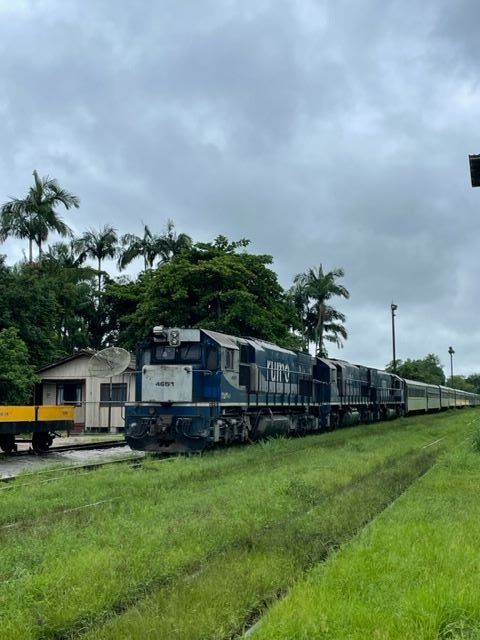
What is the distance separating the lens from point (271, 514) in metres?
9.38

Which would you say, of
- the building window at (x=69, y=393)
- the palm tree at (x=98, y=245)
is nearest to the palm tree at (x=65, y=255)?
the palm tree at (x=98, y=245)

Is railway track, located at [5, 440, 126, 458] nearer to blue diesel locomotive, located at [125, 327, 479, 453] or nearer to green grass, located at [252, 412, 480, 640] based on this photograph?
blue diesel locomotive, located at [125, 327, 479, 453]

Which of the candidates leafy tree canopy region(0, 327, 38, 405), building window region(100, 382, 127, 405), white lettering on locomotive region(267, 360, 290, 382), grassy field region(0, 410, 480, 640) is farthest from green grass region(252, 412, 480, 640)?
building window region(100, 382, 127, 405)

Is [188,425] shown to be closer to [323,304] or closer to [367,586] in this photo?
[367,586]

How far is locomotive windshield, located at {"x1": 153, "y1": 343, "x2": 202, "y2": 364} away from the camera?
65.0 ft

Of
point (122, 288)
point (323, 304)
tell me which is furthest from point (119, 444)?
point (323, 304)

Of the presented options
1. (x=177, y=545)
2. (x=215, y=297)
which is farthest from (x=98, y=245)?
(x=177, y=545)

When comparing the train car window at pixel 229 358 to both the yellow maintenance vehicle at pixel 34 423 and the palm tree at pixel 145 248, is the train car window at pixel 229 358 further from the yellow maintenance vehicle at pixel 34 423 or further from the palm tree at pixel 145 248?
the palm tree at pixel 145 248

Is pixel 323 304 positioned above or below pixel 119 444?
above

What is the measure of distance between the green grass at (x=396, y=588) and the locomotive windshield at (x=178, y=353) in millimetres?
11491

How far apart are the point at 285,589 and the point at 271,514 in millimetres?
3317

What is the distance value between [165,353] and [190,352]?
767mm

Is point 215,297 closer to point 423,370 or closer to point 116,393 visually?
point 116,393

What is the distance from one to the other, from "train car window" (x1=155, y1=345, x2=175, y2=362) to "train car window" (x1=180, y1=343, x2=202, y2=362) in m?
0.28
